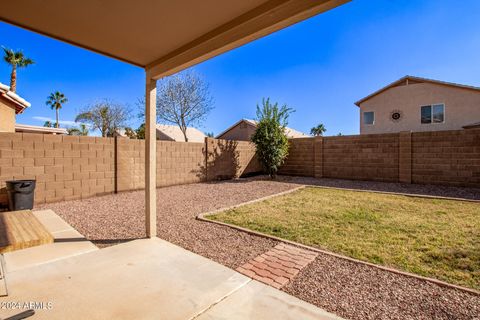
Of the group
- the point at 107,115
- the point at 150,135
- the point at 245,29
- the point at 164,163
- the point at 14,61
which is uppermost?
the point at 14,61

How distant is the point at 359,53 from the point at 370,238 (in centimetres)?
1244

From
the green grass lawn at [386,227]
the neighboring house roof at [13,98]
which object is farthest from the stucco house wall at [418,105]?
the neighboring house roof at [13,98]

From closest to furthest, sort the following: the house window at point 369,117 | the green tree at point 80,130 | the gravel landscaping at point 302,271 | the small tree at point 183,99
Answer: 1. the gravel landscaping at point 302,271
2. the house window at point 369,117
3. the small tree at point 183,99
4. the green tree at point 80,130

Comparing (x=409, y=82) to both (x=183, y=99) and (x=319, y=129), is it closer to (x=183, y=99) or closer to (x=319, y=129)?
(x=183, y=99)

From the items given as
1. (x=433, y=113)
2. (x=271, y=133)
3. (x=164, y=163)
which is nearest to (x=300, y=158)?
(x=271, y=133)

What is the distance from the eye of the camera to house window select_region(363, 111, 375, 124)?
17364mm

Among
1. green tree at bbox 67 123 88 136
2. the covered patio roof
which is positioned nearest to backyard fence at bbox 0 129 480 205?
the covered patio roof

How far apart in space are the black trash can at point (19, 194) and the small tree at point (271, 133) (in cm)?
879

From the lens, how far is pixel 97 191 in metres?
6.95

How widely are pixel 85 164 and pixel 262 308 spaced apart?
22.1ft

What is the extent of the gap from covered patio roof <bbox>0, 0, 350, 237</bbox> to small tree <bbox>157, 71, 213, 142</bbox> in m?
16.1

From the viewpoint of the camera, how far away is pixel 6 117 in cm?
907

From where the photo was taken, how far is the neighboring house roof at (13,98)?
820 centimetres

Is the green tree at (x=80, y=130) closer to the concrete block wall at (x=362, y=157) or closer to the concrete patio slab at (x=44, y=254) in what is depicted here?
the concrete block wall at (x=362, y=157)
